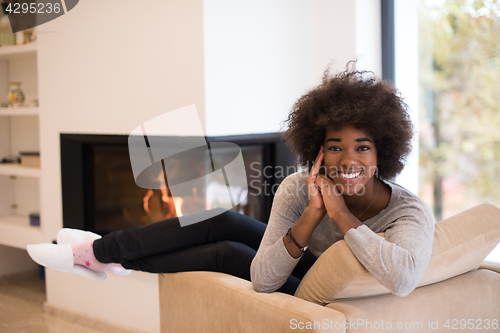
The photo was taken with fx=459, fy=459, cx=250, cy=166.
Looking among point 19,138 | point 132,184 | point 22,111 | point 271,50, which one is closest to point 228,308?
point 132,184

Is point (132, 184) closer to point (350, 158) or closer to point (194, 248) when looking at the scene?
point (194, 248)

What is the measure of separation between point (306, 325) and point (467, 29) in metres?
2.23

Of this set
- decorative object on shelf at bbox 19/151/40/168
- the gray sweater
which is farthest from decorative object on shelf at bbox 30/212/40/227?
the gray sweater

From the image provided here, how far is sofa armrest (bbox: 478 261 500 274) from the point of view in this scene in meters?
1.41

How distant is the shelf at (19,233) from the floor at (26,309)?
358 mm

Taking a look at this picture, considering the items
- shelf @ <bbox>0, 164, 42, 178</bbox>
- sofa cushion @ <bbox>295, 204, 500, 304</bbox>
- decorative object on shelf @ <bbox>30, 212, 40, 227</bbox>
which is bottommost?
decorative object on shelf @ <bbox>30, 212, 40, 227</bbox>

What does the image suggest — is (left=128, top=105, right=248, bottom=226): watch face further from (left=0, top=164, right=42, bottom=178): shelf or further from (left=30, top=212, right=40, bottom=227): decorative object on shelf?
(left=30, top=212, right=40, bottom=227): decorative object on shelf

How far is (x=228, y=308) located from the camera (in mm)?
1257

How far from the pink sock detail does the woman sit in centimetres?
7

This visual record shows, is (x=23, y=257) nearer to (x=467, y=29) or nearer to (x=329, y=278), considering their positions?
(x=329, y=278)

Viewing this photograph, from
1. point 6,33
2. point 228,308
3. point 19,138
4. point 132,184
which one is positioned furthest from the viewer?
point 19,138

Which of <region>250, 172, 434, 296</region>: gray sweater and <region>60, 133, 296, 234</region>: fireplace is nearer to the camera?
<region>250, 172, 434, 296</region>: gray sweater

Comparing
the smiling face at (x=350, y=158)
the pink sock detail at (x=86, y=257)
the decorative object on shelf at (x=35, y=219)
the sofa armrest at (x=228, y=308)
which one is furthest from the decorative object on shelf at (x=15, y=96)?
the smiling face at (x=350, y=158)

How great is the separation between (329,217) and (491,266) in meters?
0.52
